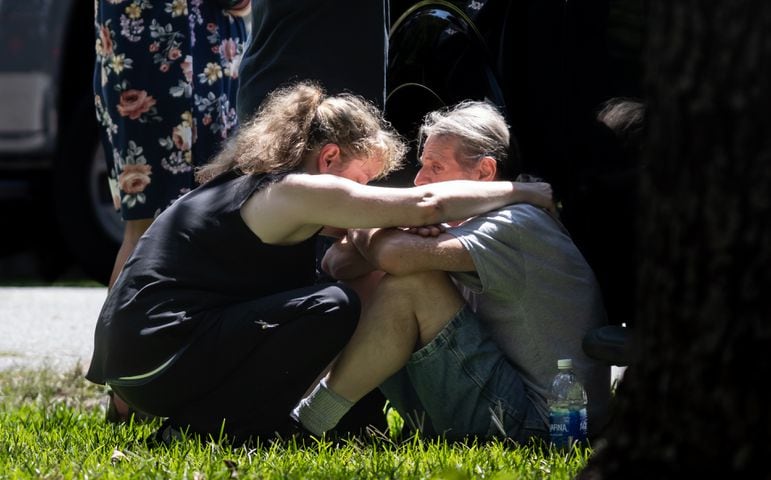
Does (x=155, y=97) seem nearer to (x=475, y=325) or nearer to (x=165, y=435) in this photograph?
(x=165, y=435)

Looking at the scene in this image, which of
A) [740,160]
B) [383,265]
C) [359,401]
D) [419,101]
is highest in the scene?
[740,160]

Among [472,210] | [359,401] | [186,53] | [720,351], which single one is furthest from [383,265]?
[720,351]

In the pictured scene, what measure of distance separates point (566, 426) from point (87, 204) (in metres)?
4.14

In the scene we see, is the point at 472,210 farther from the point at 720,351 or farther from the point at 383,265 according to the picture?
the point at 720,351

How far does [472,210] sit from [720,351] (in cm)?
146

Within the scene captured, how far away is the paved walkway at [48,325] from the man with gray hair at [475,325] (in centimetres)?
162

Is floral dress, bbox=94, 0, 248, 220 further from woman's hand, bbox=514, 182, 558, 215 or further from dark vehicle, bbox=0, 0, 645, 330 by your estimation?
woman's hand, bbox=514, 182, 558, 215

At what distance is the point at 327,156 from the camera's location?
3.51 metres

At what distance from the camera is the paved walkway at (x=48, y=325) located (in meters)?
5.18

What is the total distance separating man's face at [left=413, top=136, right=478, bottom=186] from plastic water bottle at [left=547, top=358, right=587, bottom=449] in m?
0.57

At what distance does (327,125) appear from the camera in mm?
3488

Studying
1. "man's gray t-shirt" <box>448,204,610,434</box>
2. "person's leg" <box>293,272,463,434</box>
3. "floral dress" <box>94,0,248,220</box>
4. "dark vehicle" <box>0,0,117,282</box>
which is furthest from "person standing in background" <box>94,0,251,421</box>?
"dark vehicle" <box>0,0,117,282</box>

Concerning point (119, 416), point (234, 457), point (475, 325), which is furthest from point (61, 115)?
point (234, 457)

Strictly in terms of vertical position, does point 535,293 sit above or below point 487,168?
below
